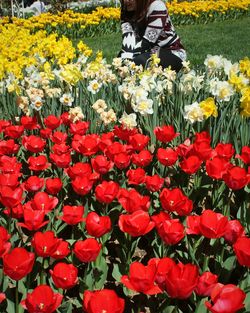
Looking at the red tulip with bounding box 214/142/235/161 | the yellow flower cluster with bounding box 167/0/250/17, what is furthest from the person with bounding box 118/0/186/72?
the yellow flower cluster with bounding box 167/0/250/17

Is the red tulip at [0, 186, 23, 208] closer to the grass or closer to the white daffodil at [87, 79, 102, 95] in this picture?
the white daffodil at [87, 79, 102, 95]

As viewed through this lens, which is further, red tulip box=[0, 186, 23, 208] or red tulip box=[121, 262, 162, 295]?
red tulip box=[0, 186, 23, 208]

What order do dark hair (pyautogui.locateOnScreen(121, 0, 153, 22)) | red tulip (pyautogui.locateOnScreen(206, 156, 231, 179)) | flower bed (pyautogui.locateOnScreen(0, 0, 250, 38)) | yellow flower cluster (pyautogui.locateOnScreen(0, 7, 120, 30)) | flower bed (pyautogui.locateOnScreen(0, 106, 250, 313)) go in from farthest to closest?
flower bed (pyautogui.locateOnScreen(0, 0, 250, 38))
yellow flower cluster (pyautogui.locateOnScreen(0, 7, 120, 30))
dark hair (pyautogui.locateOnScreen(121, 0, 153, 22))
red tulip (pyautogui.locateOnScreen(206, 156, 231, 179))
flower bed (pyautogui.locateOnScreen(0, 106, 250, 313))

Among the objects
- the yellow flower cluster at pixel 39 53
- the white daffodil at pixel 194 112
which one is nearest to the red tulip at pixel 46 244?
the white daffodil at pixel 194 112

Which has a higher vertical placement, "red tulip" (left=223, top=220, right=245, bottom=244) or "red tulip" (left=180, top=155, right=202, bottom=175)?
"red tulip" (left=180, top=155, right=202, bottom=175)

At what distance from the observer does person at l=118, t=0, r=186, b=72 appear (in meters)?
4.69

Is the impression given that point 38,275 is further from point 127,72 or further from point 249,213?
point 127,72

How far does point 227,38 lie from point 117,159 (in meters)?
9.13

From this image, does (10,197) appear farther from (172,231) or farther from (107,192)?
(172,231)

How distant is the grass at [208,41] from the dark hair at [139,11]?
287 centimetres

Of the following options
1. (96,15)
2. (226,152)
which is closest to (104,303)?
(226,152)

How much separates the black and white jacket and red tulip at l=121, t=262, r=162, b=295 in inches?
143

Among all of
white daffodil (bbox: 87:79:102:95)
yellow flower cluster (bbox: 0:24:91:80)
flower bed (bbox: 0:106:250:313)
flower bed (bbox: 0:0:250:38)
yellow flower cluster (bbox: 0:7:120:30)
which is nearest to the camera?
flower bed (bbox: 0:106:250:313)

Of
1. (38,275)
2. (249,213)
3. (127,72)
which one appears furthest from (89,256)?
(127,72)
